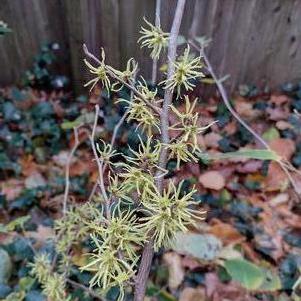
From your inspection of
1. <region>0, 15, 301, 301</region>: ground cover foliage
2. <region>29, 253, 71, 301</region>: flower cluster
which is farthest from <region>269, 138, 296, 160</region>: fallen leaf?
<region>29, 253, 71, 301</region>: flower cluster

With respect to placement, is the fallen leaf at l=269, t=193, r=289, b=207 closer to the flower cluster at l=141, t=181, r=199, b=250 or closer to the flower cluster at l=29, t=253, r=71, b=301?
the flower cluster at l=29, t=253, r=71, b=301

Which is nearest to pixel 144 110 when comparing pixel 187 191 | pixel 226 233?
pixel 187 191

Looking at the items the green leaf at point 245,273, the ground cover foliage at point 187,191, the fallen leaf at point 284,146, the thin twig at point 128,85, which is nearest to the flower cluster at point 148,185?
the thin twig at point 128,85

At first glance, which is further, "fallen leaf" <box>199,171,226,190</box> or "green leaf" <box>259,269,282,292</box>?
"fallen leaf" <box>199,171,226,190</box>

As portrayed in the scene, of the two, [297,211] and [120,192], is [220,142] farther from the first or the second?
[120,192]

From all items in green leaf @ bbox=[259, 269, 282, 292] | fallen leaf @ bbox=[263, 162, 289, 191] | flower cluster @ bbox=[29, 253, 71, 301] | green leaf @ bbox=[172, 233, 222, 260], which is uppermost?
flower cluster @ bbox=[29, 253, 71, 301]

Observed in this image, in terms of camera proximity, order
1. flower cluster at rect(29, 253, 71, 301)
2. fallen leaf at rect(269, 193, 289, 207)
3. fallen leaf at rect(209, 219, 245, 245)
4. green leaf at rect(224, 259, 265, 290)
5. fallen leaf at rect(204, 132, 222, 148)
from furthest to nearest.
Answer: fallen leaf at rect(204, 132, 222, 148), fallen leaf at rect(269, 193, 289, 207), fallen leaf at rect(209, 219, 245, 245), green leaf at rect(224, 259, 265, 290), flower cluster at rect(29, 253, 71, 301)

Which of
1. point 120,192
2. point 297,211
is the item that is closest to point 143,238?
point 120,192
